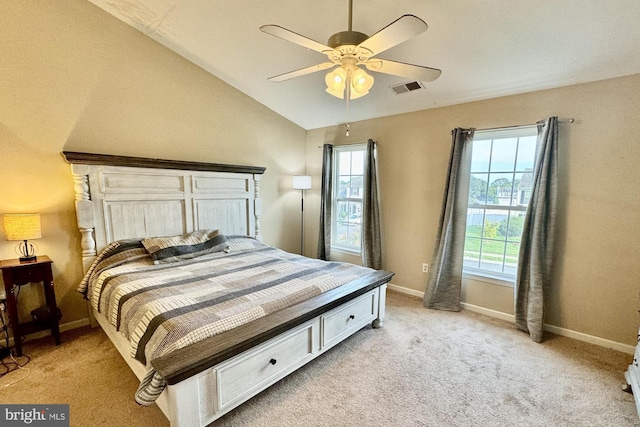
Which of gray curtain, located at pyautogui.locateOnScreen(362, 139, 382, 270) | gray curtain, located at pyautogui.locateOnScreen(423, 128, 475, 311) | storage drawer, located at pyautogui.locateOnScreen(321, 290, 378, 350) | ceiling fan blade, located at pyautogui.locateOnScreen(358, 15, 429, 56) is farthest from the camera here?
gray curtain, located at pyautogui.locateOnScreen(362, 139, 382, 270)

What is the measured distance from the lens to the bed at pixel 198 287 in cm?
146

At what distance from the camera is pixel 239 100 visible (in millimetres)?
3596

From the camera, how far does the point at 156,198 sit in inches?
116

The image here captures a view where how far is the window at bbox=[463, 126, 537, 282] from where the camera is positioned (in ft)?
8.98

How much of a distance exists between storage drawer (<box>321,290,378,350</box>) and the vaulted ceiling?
2.16 meters

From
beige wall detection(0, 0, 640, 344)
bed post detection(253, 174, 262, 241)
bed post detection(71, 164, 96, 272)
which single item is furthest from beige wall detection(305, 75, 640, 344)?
bed post detection(71, 164, 96, 272)

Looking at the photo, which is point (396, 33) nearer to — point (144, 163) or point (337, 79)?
point (337, 79)

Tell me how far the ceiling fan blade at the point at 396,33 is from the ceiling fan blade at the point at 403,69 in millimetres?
151

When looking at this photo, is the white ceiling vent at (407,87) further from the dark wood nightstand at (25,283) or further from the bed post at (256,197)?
the dark wood nightstand at (25,283)

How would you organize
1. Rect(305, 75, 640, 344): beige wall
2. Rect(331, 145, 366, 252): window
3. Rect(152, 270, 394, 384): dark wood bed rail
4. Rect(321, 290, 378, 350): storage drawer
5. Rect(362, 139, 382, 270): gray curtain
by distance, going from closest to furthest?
Rect(152, 270, 394, 384): dark wood bed rail → Rect(321, 290, 378, 350): storage drawer → Rect(305, 75, 640, 344): beige wall → Rect(362, 139, 382, 270): gray curtain → Rect(331, 145, 366, 252): window

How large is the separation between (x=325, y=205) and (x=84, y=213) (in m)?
2.72

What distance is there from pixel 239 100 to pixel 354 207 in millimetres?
2122

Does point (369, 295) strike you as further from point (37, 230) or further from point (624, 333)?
point (37, 230)

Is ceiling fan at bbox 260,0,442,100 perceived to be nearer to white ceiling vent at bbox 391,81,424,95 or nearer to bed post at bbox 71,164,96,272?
white ceiling vent at bbox 391,81,424,95
